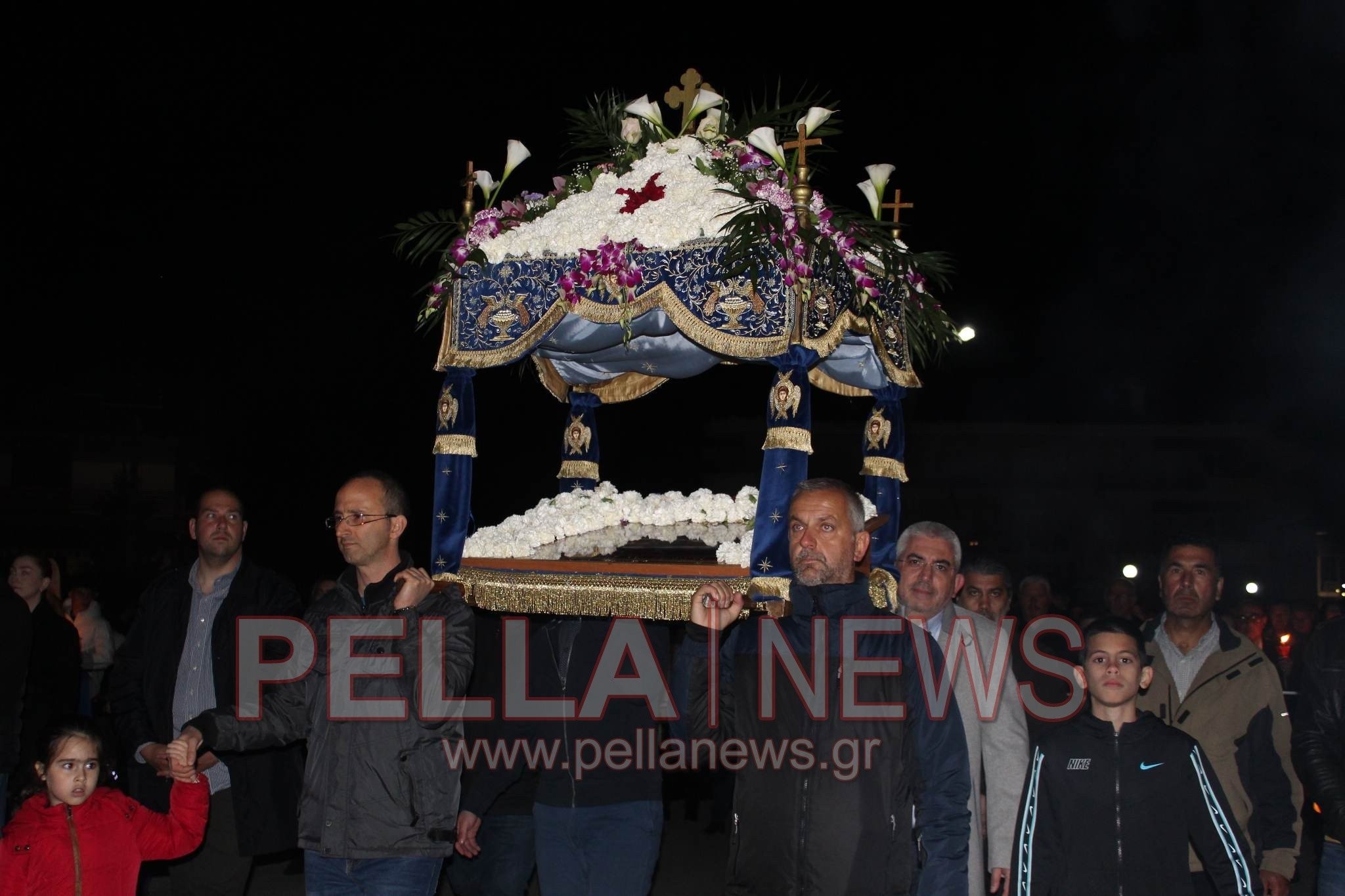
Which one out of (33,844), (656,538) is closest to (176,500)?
(656,538)

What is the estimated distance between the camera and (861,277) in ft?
19.4

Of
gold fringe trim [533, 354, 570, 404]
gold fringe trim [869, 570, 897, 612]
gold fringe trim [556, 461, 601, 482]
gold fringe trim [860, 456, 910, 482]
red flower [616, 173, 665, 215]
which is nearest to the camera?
gold fringe trim [869, 570, 897, 612]

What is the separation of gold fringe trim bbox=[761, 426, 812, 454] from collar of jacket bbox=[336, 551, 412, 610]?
7.03 feet

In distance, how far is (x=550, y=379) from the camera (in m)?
8.15

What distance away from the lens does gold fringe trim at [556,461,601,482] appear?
27.3 feet

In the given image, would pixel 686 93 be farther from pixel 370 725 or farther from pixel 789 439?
pixel 370 725

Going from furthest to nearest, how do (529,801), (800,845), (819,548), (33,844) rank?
(529,801) < (33,844) < (819,548) < (800,845)

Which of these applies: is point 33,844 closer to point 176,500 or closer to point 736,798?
point 736,798

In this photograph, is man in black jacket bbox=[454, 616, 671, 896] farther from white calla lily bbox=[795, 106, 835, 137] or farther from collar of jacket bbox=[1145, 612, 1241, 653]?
white calla lily bbox=[795, 106, 835, 137]

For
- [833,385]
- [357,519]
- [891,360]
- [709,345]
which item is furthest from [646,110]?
[357,519]

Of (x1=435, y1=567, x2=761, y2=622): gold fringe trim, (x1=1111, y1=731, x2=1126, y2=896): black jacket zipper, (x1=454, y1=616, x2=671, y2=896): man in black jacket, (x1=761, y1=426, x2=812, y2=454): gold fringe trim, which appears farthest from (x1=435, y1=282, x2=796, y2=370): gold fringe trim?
(x1=1111, y1=731, x2=1126, y2=896): black jacket zipper

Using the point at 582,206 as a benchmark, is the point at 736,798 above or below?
below

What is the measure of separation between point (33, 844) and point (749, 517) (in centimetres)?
426

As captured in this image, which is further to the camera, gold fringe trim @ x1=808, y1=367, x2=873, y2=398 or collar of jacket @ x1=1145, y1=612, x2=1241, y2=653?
gold fringe trim @ x1=808, y1=367, x2=873, y2=398
